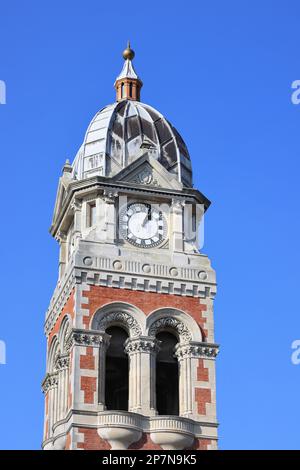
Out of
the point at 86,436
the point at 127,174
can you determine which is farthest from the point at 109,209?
the point at 86,436

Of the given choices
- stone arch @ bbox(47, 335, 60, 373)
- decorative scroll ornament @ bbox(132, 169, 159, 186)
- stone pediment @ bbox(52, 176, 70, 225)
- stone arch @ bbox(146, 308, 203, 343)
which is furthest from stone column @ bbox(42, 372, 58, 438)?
decorative scroll ornament @ bbox(132, 169, 159, 186)

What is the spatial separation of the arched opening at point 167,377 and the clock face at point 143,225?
3.50 meters

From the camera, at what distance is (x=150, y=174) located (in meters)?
50.7

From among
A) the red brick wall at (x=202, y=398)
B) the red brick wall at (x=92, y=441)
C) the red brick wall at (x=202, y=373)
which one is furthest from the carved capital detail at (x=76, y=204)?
the red brick wall at (x=92, y=441)

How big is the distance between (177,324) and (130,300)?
1880 millimetres

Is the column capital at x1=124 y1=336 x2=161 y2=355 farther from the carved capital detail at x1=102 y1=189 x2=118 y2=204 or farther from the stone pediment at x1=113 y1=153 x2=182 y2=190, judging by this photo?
the stone pediment at x1=113 y1=153 x2=182 y2=190

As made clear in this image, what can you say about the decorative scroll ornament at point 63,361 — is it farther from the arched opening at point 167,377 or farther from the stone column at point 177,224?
the stone column at point 177,224

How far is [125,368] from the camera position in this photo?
1948 inches

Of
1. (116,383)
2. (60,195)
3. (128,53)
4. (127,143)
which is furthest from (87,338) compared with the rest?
(128,53)

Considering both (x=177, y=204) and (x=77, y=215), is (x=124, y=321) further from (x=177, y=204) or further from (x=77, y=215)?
(x=177, y=204)

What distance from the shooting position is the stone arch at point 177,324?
158ft

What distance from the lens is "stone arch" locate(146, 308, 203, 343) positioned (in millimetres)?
48062

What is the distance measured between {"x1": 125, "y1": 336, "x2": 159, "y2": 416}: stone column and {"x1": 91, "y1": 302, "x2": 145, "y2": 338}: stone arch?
0.41m
